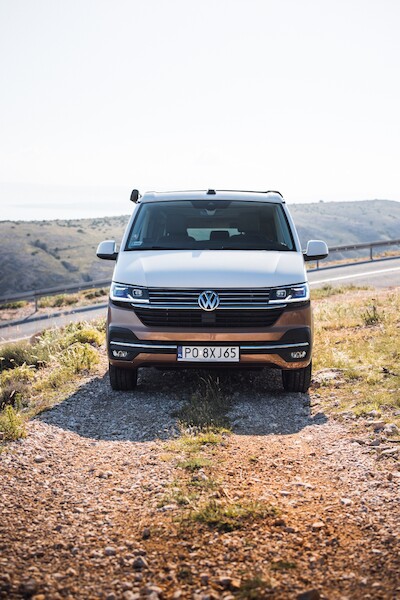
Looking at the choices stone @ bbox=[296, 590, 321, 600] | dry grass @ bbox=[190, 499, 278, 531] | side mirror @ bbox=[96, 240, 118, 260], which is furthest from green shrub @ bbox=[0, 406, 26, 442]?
stone @ bbox=[296, 590, 321, 600]

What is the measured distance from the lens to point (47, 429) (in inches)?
241

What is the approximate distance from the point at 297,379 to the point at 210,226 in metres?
2.18

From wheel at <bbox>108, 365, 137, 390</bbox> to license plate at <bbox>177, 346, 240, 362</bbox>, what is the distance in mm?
846

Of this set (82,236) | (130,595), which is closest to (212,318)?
(130,595)

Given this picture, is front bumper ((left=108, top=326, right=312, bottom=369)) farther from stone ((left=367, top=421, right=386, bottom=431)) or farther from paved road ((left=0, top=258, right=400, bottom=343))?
paved road ((left=0, top=258, right=400, bottom=343))

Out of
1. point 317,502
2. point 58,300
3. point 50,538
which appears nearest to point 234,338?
point 317,502

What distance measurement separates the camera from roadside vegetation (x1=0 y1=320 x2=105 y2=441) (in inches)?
246

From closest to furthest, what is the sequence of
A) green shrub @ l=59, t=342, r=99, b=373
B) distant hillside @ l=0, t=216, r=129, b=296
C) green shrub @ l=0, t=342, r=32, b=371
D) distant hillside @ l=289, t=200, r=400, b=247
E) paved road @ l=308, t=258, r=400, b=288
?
1. green shrub @ l=59, t=342, r=99, b=373
2. green shrub @ l=0, t=342, r=32, b=371
3. paved road @ l=308, t=258, r=400, b=288
4. distant hillside @ l=0, t=216, r=129, b=296
5. distant hillside @ l=289, t=200, r=400, b=247

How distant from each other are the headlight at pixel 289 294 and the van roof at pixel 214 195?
66.9 inches

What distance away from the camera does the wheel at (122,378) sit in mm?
7242

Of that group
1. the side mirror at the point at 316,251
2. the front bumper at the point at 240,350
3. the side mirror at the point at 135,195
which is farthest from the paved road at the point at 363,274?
the front bumper at the point at 240,350

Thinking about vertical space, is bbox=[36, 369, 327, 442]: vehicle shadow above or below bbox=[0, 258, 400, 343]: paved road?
above

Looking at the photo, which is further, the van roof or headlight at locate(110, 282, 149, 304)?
the van roof

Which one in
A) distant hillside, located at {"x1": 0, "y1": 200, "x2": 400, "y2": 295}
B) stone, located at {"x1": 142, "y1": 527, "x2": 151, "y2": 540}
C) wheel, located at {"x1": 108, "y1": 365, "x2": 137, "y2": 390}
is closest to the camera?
stone, located at {"x1": 142, "y1": 527, "x2": 151, "y2": 540}
